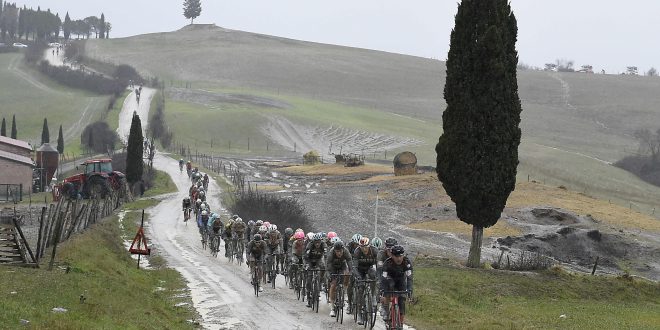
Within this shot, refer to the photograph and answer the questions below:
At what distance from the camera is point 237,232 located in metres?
31.6

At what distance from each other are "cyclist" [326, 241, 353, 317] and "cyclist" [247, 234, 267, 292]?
4.46 m

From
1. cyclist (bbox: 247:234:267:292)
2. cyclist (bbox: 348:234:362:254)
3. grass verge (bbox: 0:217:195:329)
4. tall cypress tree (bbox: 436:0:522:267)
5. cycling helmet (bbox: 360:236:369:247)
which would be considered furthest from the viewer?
tall cypress tree (bbox: 436:0:522:267)

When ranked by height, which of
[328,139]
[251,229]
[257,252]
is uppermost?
[257,252]

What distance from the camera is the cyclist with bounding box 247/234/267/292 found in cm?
2384

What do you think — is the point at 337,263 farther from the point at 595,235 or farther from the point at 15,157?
the point at 15,157

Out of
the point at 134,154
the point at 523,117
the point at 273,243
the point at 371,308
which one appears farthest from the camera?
the point at 523,117

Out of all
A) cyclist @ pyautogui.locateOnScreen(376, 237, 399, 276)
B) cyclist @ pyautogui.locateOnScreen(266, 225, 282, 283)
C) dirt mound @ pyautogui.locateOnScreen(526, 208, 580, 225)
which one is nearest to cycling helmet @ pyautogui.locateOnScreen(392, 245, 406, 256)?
cyclist @ pyautogui.locateOnScreen(376, 237, 399, 276)

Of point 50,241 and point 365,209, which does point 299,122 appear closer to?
point 365,209

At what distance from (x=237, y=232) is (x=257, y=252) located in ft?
25.2

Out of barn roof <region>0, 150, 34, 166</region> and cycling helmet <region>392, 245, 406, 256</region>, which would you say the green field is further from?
cycling helmet <region>392, 245, 406, 256</region>

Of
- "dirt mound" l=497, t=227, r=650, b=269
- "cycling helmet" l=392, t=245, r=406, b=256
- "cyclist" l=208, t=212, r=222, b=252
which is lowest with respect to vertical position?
"dirt mound" l=497, t=227, r=650, b=269

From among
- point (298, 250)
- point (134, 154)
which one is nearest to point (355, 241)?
point (298, 250)

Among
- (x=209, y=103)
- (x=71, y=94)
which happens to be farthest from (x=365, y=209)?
(x=71, y=94)

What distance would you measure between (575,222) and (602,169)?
197ft
